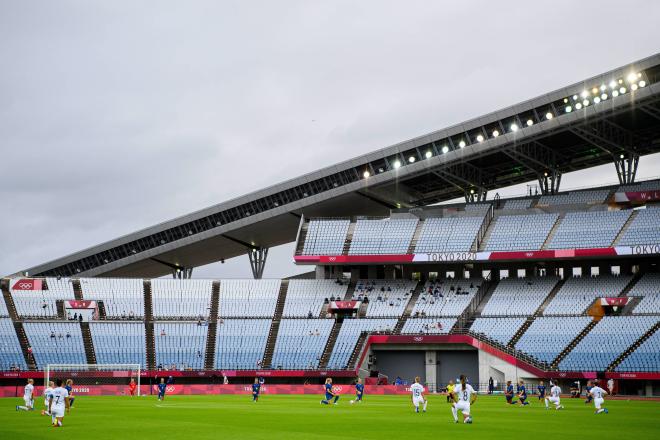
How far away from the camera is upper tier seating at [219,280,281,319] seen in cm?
8612

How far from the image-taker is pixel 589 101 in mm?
72688

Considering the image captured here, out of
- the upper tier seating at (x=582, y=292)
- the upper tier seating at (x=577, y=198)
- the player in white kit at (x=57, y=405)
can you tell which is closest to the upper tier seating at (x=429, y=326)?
the upper tier seating at (x=582, y=292)

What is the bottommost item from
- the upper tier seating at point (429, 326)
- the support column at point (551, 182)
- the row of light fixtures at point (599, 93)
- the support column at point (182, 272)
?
the upper tier seating at point (429, 326)

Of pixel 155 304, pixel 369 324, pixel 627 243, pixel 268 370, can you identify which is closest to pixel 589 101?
pixel 627 243

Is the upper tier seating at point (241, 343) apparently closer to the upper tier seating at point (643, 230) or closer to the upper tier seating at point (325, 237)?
the upper tier seating at point (325, 237)

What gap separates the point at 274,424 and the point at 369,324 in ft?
164

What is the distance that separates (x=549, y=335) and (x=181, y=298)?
37.3 m

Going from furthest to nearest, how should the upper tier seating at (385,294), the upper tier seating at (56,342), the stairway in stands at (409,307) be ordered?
1. the upper tier seating at (385,294)
2. the stairway in stands at (409,307)
3. the upper tier seating at (56,342)

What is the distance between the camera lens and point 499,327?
253ft

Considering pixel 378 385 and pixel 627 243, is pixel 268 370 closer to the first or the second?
pixel 378 385

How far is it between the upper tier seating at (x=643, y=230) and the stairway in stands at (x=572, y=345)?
345 inches

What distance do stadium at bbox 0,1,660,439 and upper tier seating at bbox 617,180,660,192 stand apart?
0.79 feet

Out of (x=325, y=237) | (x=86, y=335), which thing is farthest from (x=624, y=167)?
(x=86, y=335)

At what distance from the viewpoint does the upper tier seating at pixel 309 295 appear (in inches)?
3374
